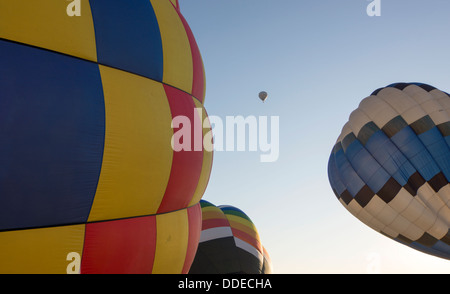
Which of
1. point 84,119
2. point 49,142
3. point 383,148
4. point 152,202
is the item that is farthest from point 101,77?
point 383,148

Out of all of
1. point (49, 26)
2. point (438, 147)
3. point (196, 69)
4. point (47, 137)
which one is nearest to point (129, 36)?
point (49, 26)

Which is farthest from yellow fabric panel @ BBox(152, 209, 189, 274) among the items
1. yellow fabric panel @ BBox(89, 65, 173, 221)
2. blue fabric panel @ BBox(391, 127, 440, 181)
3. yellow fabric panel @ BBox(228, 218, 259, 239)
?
blue fabric panel @ BBox(391, 127, 440, 181)

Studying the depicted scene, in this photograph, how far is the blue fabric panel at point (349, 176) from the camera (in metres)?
9.10

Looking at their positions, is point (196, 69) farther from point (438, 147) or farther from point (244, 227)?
point (438, 147)

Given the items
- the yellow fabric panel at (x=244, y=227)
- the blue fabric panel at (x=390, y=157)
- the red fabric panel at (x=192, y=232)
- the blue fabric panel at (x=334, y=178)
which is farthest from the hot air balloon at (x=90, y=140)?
the blue fabric panel at (x=334, y=178)

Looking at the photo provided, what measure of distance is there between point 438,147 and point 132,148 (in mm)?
8200

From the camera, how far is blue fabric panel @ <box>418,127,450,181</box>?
808cm

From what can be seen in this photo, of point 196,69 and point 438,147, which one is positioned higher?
point 196,69

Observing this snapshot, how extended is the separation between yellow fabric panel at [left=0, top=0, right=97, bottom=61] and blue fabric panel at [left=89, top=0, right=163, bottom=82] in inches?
3.4

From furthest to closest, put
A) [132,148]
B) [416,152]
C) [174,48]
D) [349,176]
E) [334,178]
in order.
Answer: [334,178] < [349,176] < [416,152] < [174,48] < [132,148]

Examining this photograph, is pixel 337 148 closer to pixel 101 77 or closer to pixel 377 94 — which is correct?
pixel 377 94

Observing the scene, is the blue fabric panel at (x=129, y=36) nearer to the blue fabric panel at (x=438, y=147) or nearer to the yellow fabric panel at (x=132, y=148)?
the yellow fabric panel at (x=132, y=148)

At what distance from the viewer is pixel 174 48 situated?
3.46 m
